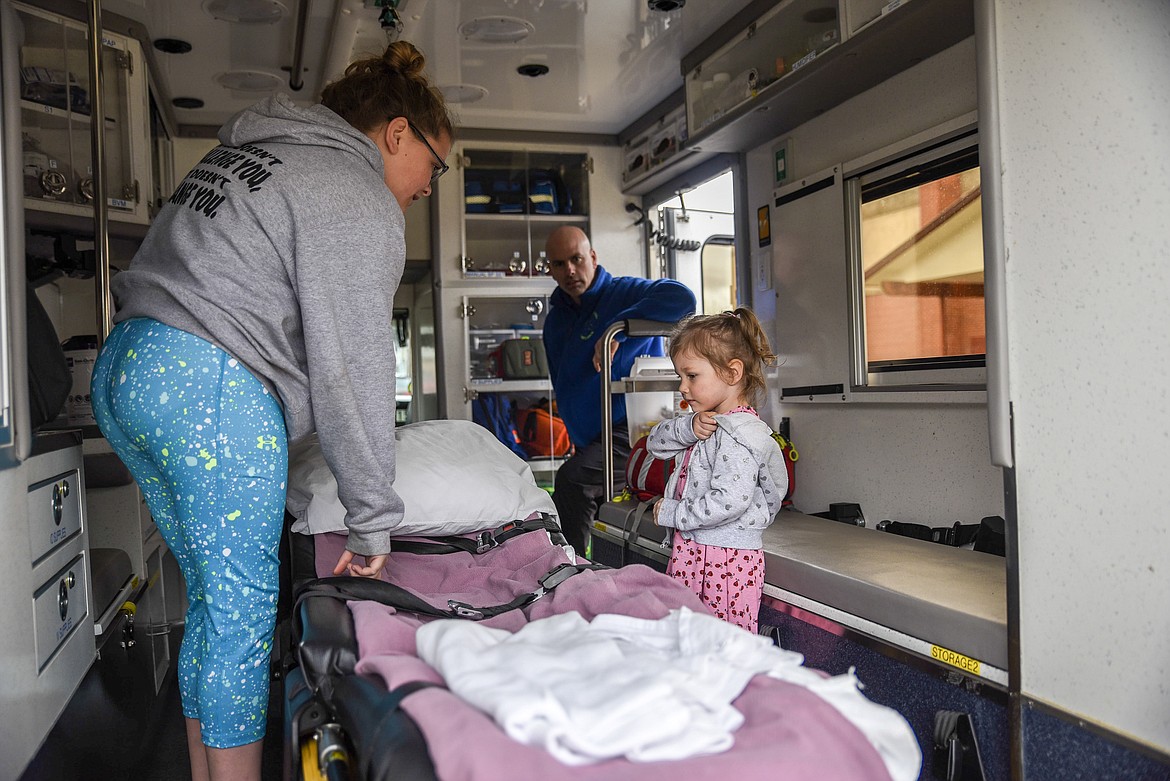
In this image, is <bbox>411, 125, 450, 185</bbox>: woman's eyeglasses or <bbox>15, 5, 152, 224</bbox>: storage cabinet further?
<bbox>15, 5, 152, 224</bbox>: storage cabinet

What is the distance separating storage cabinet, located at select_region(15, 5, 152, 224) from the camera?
11.0 ft

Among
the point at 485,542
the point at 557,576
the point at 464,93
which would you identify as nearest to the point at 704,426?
the point at 485,542

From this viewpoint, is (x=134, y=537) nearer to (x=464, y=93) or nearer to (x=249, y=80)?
(x=249, y=80)

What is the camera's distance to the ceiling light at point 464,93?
188 inches

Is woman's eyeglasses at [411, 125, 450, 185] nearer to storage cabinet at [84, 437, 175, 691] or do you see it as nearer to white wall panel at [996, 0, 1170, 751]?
white wall panel at [996, 0, 1170, 751]

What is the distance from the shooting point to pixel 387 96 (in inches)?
77.9

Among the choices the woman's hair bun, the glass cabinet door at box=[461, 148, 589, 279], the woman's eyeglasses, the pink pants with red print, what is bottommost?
the pink pants with red print

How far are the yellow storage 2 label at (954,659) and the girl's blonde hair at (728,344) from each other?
836mm

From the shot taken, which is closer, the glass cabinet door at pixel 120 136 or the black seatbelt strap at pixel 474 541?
the black seatbelt strap at pixel 474 541

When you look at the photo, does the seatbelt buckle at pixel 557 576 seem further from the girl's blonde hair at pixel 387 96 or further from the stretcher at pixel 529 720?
the girl's blonde hair at pixel 387 96

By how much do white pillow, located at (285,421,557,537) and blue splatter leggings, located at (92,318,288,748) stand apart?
512mm

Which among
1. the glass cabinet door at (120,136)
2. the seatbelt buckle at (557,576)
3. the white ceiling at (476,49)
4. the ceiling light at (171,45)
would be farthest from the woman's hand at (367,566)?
the ceiling light at (171,45)

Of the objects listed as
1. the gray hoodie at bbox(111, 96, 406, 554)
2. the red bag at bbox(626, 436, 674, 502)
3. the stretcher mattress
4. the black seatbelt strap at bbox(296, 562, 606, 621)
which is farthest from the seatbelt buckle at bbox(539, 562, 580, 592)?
the red bag at bbox(626, 436, 674, 502)

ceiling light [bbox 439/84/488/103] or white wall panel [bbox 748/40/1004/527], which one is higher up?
ceiling light [bbox 439/84/488/103]
